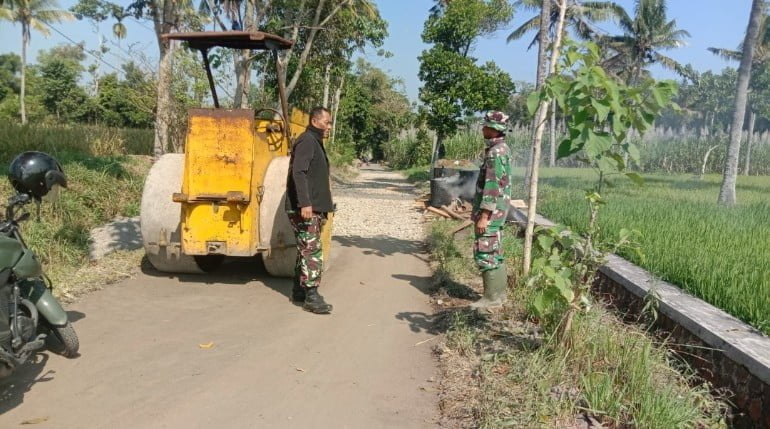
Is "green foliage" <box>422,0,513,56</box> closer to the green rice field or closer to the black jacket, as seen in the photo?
the green rice field

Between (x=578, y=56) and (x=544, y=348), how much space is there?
1782 mm

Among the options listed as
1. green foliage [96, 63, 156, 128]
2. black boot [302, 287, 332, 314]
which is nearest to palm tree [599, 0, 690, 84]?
green foliage [96, 63, 156, 128]

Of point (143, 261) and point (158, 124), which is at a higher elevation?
point (158, 124)

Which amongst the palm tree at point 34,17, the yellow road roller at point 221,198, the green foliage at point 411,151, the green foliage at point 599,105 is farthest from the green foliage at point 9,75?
the green foliage at point 599,105

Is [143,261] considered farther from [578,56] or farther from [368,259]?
[578,56]

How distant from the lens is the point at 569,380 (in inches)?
132

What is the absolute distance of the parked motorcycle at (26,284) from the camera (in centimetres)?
323

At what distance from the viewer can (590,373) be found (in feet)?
10.8

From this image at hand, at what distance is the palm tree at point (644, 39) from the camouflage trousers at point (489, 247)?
2926cm

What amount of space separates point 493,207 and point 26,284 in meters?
3.34

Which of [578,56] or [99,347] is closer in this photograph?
[578,56]

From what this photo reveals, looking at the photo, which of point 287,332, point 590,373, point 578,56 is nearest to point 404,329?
point 287,332

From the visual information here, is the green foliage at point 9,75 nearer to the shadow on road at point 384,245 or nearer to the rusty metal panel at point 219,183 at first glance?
the shadow on road at point 384,245

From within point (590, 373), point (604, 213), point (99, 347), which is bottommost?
point (99, 347)
